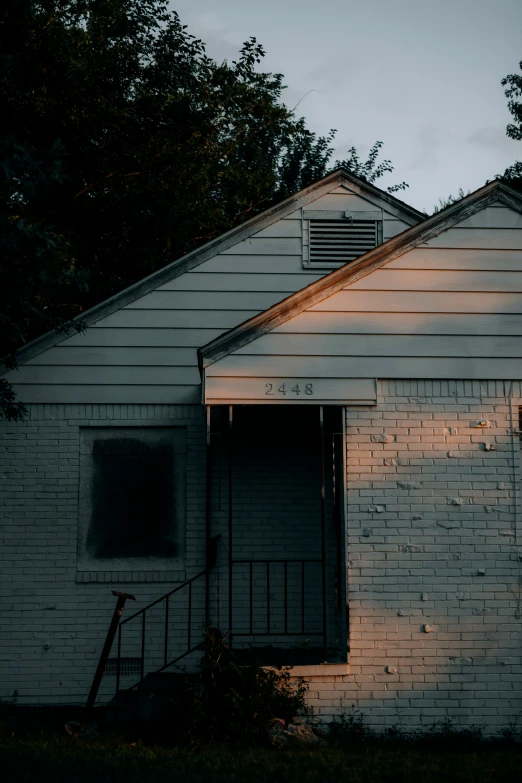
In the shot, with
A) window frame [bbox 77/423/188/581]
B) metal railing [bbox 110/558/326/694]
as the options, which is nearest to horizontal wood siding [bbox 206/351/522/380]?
window frame [bbox 77/423/188/581]

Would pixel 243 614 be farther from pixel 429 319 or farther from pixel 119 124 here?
pixel 119 124

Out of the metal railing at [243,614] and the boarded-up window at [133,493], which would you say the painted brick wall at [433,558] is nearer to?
the metal railing at [243,614]

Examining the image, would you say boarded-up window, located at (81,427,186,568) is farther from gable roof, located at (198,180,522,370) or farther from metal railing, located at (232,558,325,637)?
gable roof, located at (198,180,522,370)

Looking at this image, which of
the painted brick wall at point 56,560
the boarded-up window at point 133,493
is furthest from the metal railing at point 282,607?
the boarded-up window at point 133,493

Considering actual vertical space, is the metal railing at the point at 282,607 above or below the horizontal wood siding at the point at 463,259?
below

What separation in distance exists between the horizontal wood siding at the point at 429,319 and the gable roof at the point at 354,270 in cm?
7

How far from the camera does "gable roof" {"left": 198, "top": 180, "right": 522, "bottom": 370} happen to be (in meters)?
7.65

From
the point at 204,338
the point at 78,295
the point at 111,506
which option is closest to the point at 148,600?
the point at 111,506

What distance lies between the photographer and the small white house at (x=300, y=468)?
24.7ft

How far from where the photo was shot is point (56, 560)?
8969 millimetres

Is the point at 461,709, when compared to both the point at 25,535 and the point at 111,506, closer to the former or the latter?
the point at 111,506

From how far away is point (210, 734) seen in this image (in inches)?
269

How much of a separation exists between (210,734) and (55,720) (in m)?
1.86

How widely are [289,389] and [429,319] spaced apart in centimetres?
142
